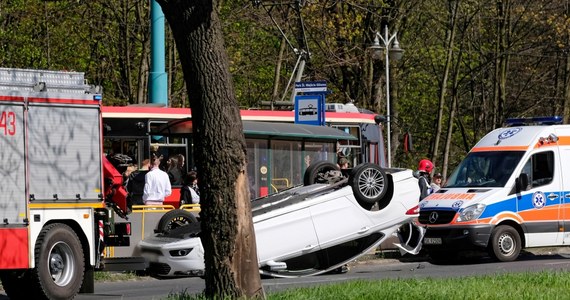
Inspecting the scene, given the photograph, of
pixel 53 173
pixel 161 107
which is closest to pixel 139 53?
pixel 161 107

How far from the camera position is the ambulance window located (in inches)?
850

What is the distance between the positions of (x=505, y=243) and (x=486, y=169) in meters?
1.45

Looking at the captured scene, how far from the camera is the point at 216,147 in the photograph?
35.3 ft

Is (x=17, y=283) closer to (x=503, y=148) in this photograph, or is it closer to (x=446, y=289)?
(x=446, y=289)

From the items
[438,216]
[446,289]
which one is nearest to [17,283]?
[446,289]

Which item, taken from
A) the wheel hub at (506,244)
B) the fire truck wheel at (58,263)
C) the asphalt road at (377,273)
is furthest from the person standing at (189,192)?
the fire truck wheel at (58,263)

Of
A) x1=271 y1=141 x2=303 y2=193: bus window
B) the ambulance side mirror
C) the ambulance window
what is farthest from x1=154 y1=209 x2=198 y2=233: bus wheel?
the ambulance window

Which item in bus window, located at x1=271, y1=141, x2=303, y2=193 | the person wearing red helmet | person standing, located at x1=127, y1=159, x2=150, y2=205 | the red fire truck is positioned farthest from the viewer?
bus window, located at x1=271, y1=141, x2=303, y2=193

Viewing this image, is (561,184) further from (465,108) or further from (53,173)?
(465,108)

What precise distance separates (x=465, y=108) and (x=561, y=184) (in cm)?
3260

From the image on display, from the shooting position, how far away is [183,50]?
10789mm

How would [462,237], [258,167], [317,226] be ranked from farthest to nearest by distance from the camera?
[258,167], [462,237], [317,226]

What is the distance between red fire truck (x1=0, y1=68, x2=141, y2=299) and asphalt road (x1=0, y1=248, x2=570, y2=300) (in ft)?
2.51

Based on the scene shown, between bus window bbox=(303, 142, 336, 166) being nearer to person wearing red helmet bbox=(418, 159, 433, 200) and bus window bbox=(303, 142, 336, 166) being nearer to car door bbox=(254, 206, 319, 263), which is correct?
person wearing red helmet bbox=(418, 159, 433, 200)
